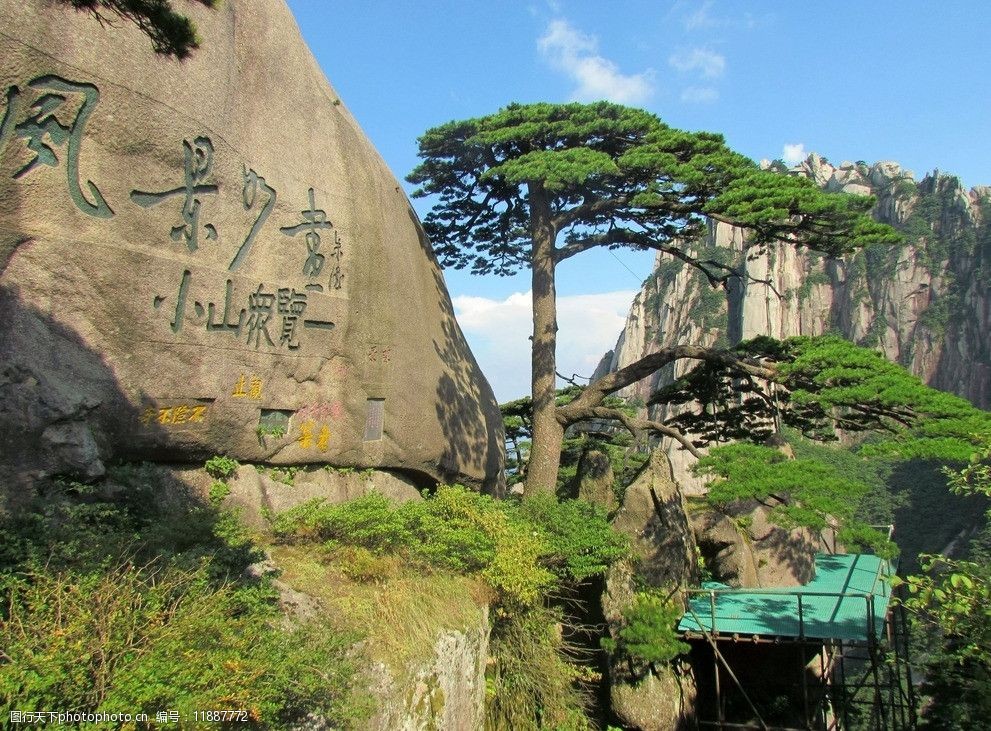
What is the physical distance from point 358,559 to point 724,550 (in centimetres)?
535

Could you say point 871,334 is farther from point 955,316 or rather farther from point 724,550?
point 724,550

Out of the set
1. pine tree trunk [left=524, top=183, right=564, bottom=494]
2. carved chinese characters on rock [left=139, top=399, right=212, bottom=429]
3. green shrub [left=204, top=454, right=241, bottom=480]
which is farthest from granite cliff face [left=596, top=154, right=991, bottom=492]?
carved chinese characters on rock [left=139, top=399, right=212, bottom=429]

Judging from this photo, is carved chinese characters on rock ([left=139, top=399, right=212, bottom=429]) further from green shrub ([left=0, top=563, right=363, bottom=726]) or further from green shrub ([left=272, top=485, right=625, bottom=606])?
green shrub ([left=0, top=563, right=363, bottom=726])

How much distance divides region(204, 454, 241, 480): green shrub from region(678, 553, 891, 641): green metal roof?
4884mm

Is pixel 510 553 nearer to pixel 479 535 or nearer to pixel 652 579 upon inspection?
pixel 479 535

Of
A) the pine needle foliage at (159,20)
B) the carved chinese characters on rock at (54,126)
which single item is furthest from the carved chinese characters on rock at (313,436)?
the pine needle foliage at (159,20)

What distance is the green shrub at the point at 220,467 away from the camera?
23.5ft

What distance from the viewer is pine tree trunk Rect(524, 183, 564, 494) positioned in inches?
413

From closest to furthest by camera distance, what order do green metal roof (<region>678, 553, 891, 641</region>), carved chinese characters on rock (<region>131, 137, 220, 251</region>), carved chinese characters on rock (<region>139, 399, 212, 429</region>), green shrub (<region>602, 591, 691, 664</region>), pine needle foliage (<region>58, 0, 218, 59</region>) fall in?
pine needle foliage (<region>58, 0, 218, 59</region>)
carved chinese characters on rock (<region>139, 399, 212, 429</region>)
carved chinese characters on rock (<region>131, 137, 220, 251</region>)
green metal roof (<region>678, 553, 891, 641</region>)
green shrub (<region>602, 591, 691, 664</region>)

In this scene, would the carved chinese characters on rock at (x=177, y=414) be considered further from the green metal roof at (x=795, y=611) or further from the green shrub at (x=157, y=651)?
the green metal roof at (x=795, y=611)

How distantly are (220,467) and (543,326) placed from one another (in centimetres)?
499

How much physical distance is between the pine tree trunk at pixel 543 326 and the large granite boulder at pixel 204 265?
1429 millimetres

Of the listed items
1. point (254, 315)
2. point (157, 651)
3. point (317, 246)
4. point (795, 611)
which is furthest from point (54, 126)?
point (795, 611)

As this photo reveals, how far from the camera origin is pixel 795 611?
27.7 ft
